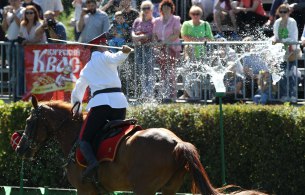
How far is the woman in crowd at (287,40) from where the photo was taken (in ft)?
48.1

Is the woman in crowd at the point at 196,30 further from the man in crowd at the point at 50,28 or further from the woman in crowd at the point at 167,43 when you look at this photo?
the man in crowd at the point at 50,28

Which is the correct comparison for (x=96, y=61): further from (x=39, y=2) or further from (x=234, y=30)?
(x=39, y=2)

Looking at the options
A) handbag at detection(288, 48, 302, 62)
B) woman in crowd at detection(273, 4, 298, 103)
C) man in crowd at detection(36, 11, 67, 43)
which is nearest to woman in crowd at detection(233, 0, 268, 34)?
woman in crowd at detection(273, 4, 298, 103)

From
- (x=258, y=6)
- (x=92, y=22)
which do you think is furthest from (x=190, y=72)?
(x=92, y=22)

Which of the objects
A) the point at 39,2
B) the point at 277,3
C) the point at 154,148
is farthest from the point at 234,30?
the point at 154,148

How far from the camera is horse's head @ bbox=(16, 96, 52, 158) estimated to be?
39.9ft

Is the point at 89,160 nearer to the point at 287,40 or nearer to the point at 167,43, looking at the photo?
the point at 167,43

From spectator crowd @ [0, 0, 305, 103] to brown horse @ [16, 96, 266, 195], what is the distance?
11.6 ft

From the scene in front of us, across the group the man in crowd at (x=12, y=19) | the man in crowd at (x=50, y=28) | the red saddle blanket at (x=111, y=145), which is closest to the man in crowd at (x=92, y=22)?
the man in crowd at (x=50, y=28)

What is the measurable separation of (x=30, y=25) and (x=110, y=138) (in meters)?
6.07

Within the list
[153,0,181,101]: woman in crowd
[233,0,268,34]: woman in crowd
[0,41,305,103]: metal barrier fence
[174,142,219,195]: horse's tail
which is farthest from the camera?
[233,0,268,34]: woman in crowd

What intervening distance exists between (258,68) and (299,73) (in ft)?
2.15

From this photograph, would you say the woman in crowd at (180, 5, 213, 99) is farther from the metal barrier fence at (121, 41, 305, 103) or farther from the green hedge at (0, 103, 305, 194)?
the green hedge at (0, 103, 305, 194)

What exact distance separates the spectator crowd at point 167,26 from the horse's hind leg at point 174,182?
13.0 feet
